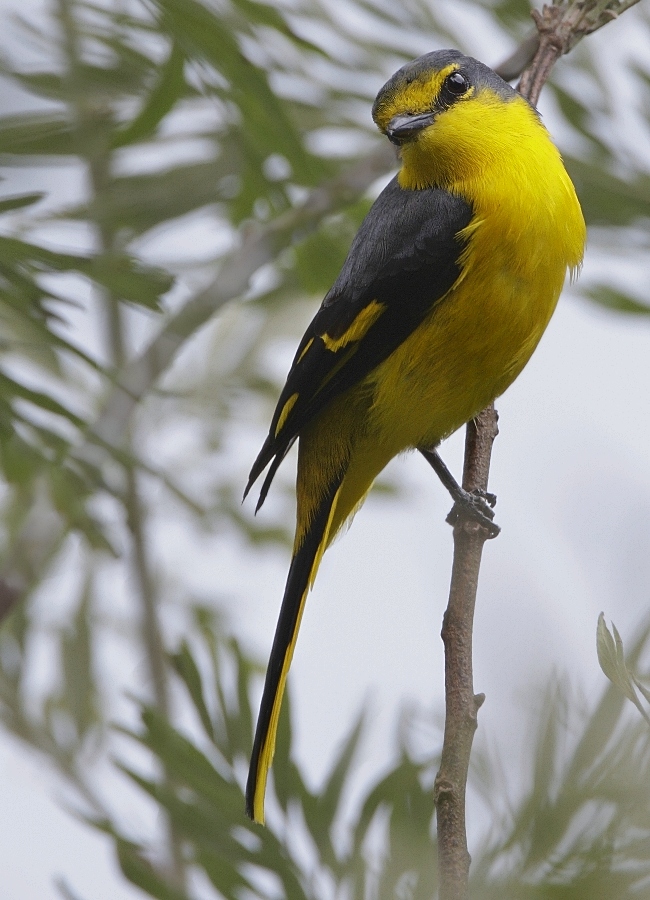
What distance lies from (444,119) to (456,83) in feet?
0.35

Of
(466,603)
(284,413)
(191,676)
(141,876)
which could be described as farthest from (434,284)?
(141,876)

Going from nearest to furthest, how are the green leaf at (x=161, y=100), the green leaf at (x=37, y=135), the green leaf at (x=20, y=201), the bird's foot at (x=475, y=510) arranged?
the green leaf at (x=20, y=201) < the green leaf at (x=37, y=135) < the green leaf at (x=161, y=100) < the bird's foot at (x=475, y=510)

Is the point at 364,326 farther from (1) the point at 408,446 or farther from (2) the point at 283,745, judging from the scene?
(2) the point at 283,745

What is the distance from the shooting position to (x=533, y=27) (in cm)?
256

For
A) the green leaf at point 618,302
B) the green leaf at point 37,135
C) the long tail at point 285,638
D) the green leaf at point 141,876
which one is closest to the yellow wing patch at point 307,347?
the long tail at point 285,638

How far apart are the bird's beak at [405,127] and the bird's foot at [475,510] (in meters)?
0.80

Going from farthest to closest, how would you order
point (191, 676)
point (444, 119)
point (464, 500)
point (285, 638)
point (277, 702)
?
point (444, 119) → point (464, 500) → point (285, 638) → point (277, 702) → point (191, 676)

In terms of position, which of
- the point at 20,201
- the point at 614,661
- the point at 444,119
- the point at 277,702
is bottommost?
the point at 614,661

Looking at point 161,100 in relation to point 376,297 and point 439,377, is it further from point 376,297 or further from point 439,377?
point 439,377

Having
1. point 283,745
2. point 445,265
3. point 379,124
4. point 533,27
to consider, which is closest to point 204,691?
point 283,745

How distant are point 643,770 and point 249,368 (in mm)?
2340

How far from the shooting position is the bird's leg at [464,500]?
8.34 feet

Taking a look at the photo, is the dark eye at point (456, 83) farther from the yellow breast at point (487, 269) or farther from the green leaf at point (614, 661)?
the green leaf at point (614, 661)

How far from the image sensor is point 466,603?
1.90 m
